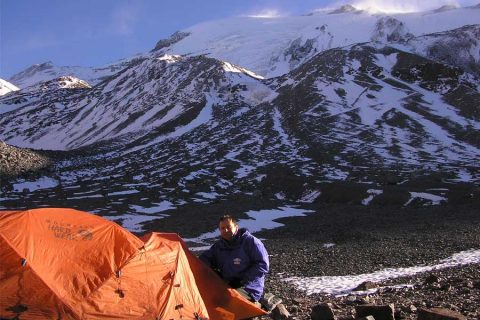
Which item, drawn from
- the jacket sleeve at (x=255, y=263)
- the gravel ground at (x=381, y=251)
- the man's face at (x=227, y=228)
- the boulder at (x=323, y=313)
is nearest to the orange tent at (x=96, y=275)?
the jacket sleeve at (x=255, y=263)

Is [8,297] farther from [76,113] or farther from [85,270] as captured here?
[76,113]

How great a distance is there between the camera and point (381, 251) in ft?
80.1

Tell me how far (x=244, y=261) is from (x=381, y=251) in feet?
50.0

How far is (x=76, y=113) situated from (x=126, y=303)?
549 feet

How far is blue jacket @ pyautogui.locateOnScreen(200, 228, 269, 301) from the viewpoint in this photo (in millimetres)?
10688

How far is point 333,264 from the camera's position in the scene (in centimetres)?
2177

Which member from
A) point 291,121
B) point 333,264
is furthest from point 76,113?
point 333,264

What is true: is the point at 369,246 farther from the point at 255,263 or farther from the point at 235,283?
the point at 255,263

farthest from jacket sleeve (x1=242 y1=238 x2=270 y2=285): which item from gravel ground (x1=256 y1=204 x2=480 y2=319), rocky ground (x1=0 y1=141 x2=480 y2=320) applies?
gravel ground (x1=256 y1=204 x2=480 y2=319)

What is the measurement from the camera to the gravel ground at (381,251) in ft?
38.5

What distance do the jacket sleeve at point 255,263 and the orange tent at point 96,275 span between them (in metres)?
0.49

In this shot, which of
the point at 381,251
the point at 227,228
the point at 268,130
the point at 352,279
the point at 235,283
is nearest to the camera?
the point at 227,228

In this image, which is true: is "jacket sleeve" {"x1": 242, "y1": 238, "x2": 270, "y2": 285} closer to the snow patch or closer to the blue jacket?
the blue jacket

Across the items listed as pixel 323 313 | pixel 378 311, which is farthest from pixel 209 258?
pixel 378 311
